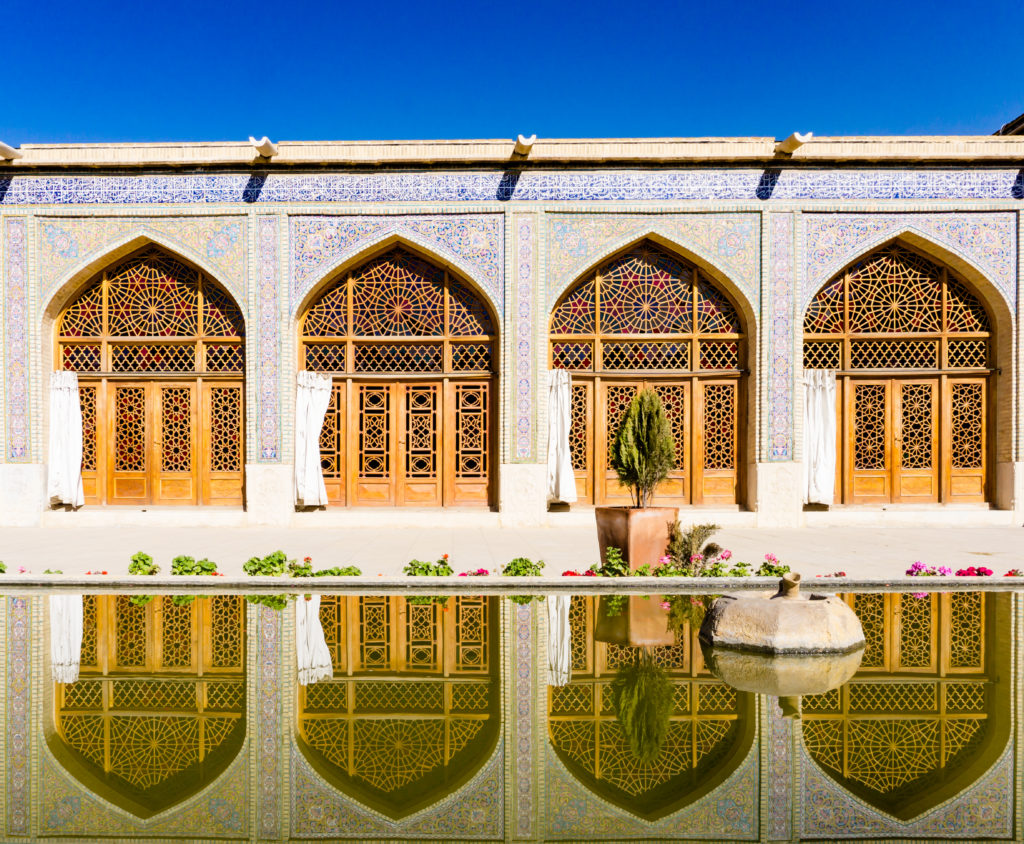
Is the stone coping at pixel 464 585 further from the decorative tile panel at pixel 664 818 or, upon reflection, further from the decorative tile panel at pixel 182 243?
the decorative tile panel at pixel 182 243

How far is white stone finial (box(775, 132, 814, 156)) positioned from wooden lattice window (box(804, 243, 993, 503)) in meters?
1.63

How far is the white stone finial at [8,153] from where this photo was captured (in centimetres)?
924

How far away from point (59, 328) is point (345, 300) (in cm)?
353

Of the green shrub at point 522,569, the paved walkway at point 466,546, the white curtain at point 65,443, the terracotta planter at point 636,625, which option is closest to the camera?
the terracotta planter at point 636,625

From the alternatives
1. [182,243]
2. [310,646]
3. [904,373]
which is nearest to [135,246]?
[182,243]

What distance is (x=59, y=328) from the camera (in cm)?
978

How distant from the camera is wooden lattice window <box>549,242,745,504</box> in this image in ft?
31.7

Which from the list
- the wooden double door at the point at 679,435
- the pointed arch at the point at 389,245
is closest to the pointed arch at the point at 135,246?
the pointed arch at the point at 389,245

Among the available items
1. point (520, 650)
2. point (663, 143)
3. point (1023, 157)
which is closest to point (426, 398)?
point (663, 143)

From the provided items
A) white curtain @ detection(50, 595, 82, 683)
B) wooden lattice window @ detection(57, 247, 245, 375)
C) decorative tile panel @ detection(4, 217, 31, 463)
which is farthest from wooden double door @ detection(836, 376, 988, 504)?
decorative tile panel @ detection(4, 217, 31, 463)

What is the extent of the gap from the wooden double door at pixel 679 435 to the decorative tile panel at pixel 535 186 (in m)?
2.24

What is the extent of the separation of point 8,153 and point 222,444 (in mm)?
4161

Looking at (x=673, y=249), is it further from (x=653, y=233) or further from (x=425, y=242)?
(x=425, y=242)

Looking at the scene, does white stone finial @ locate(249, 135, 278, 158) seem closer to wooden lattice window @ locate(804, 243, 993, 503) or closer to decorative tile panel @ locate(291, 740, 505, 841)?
wooden lattice window @ locate(804, 243, 993, 503)
